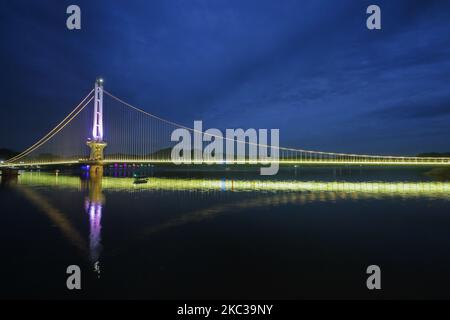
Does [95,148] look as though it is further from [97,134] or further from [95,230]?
[95,230]

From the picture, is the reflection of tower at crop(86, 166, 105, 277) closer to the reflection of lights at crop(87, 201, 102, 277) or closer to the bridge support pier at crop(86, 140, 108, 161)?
the reflection of lights at crop(87, 201, 102, 277)

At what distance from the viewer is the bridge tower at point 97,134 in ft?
177

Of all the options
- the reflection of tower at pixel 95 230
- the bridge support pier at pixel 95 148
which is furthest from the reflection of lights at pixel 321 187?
the bridge support pier at pixel 95 148

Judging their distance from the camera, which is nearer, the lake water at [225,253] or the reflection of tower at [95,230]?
the lake water at [225,253]

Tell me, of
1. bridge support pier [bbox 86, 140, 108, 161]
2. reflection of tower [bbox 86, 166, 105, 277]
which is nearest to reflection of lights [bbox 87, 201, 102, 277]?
reflection of tower [bbox 86, 166, 105, 277]

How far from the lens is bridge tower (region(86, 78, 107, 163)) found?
53875 mm

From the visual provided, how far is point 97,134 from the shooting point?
189 feet

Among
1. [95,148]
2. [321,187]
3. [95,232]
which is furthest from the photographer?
[95,148]

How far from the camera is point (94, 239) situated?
10227 millimetres

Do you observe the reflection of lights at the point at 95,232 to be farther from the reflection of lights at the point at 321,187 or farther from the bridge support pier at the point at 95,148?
the bridge support pier at the point at 95,148

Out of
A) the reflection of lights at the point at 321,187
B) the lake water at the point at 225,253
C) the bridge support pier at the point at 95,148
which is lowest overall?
the lake water at the point at 225,253

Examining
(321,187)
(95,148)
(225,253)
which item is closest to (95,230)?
(225,253)

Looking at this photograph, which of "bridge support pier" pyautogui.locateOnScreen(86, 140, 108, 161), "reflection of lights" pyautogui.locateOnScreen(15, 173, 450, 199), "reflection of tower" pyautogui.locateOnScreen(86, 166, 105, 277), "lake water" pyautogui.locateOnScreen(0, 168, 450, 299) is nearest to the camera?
"lake water" pyautogui.locateOnScreen(0, 168, 450, 299)
